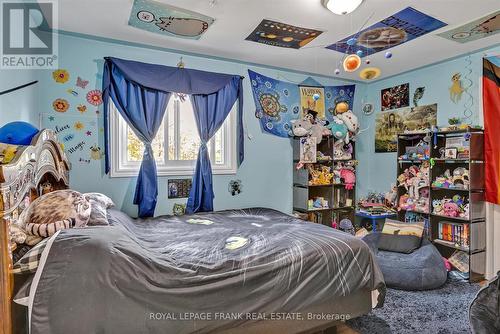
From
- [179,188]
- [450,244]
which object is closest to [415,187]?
[450,244]

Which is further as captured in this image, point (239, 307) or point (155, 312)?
point (239, 307)

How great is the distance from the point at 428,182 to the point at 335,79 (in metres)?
1.95

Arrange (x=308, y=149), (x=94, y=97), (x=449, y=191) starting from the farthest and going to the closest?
(x=308, y=149) → (x=449, y=191) → (x=94, y=97)

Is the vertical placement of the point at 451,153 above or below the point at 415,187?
above

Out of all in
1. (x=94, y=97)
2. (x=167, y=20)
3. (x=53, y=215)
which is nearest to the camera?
(x=53, y=215)

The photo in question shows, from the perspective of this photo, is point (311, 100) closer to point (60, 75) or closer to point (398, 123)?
point (398, 123)

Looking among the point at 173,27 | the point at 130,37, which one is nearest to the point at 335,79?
the point at 173,27

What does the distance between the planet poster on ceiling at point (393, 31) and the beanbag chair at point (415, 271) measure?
2190 mm

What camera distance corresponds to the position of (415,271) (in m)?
2.72

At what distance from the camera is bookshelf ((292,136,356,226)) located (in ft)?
12.7

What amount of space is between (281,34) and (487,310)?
102 inches

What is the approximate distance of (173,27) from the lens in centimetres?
266

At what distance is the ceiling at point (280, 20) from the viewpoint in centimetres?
227

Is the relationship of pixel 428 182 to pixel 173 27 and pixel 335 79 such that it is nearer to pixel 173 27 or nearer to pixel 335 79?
pixel 335 79
